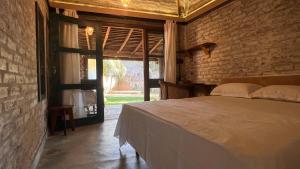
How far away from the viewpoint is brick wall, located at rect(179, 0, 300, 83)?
9.66 ft

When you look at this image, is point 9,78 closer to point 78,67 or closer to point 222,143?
point 222,143

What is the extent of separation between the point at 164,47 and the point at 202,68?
113cm

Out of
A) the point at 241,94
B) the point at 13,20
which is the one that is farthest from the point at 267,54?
the point at 13,20

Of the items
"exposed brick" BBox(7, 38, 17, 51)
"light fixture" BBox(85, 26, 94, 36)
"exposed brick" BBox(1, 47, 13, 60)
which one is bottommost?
"exposed brick" BBox(1, 47, 13, 60)

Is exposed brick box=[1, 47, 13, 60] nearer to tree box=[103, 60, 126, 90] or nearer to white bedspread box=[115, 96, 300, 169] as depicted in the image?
white bedspread box=[115, 96, 300, 169]

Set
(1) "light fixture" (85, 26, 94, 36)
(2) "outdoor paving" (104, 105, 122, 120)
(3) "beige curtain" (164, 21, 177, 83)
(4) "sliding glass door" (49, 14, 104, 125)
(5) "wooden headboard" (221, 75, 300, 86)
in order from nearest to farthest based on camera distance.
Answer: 1. (5) "wooden headboard" (221, 75, 300, 86)
2. (4) "sliding glass door" (49, 14, 104, 125)
3. (1) "light fixture" (85, 26, 94, 36)
4. (3) "beige curtain" (164, 21, 177, 83)
5. (2) "outdoor paving" (104, 105, 122, 120)

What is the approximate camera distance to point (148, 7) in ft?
16.4

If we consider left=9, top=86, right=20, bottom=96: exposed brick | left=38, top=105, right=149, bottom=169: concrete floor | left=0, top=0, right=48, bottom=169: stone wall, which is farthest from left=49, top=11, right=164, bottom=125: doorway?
left=9, top=86, right=20, bottom=96: exposed brick

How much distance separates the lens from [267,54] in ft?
10.7

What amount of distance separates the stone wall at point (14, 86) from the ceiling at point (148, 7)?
2.45m

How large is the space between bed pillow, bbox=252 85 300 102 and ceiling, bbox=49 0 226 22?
214 cm

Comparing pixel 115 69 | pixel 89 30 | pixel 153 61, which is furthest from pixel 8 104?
pixel 115 69

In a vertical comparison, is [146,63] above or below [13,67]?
above

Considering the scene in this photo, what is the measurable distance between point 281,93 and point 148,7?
360 cm
